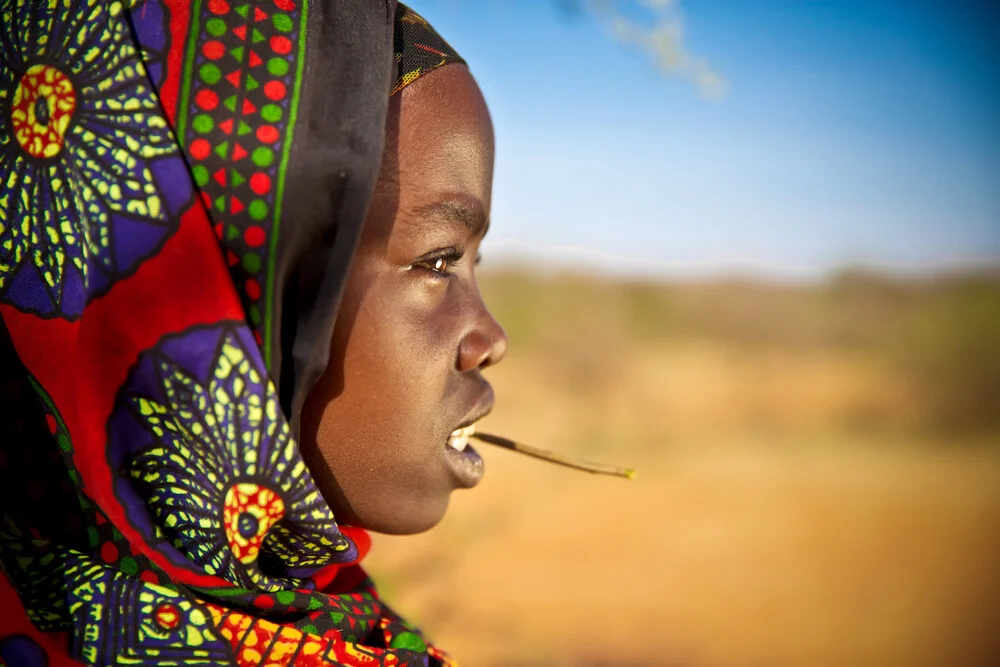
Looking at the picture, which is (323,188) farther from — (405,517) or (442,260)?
(405,517)

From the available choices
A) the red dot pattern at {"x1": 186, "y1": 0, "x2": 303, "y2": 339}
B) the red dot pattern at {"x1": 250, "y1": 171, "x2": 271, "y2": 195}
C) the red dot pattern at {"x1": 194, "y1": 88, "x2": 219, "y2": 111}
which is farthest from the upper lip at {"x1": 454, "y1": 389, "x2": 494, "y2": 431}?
the red dot pattern at {"x1": 194, "y1": 88, "x2": 219, "y2": 111}

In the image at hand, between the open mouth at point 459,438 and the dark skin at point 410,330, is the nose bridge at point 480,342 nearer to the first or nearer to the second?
the dark skin at point 410,330

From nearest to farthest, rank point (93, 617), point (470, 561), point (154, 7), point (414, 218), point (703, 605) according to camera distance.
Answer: point (93, 617) → point (154, 7) → point (414, 218) → point (703, 605) → point (470, 561)

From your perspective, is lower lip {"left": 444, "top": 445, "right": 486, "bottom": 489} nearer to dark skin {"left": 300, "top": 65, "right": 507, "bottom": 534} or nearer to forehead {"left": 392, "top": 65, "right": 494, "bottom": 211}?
dark skin {"left": 300, "top": 65, "right": 507, "bottom": 534}

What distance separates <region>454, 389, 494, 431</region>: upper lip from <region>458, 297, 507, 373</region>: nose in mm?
73

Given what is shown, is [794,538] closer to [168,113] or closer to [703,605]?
[703,605]

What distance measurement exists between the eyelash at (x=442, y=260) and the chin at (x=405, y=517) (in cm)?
44

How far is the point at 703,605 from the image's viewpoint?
580 cm

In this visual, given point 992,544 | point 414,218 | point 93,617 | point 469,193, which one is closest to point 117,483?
point 93,617

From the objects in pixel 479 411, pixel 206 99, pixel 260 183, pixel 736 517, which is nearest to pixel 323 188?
pixel 260 183

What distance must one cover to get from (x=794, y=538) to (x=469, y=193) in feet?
20.7

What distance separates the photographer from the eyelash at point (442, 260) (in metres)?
1.53

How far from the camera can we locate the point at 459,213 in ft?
5.08

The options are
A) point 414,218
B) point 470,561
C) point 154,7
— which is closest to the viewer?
point 154,7
